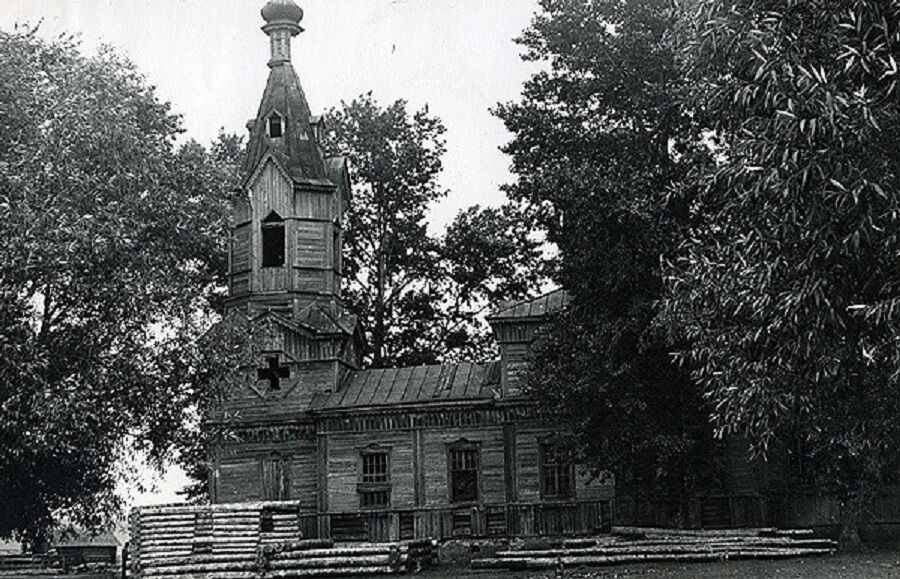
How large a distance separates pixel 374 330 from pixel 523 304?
1488 centimetres

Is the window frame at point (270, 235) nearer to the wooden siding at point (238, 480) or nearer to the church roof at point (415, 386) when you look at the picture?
the church roof at point (415, 386)

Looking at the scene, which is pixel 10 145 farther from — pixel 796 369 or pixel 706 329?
pixel 796 369

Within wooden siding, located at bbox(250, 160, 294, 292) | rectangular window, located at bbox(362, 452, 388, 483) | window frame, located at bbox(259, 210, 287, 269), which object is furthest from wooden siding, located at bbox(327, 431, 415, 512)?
window frame, located at bbox(259, 210, 287, 269)

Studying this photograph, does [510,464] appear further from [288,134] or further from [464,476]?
[288,134]

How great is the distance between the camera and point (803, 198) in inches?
665

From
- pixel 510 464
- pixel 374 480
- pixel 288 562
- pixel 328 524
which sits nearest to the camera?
pixel 288 562

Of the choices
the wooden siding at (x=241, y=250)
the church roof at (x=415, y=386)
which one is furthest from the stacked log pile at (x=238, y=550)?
the wooden siding at (x=241, y=250)

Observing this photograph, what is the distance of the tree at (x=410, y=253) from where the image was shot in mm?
53438

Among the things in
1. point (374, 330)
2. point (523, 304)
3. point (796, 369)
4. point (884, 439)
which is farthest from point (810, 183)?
point (374, 330)

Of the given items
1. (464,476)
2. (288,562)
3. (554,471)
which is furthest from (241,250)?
(288,562)

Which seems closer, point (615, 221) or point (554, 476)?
point (615, 221)

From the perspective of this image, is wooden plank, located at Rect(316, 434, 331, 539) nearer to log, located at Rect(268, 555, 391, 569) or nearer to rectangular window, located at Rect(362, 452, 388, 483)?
rectangular window, located at Rect(362, 452, 388, 483)

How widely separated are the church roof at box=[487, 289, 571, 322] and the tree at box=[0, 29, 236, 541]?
39.2 ft

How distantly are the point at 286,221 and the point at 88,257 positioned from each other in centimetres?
1686
